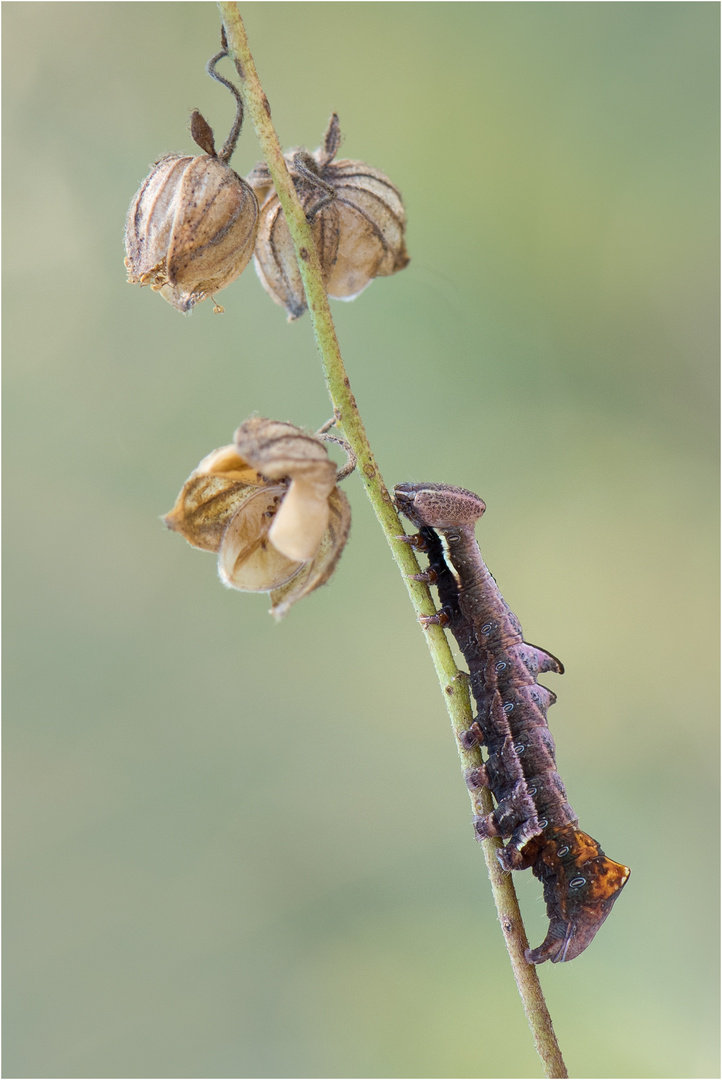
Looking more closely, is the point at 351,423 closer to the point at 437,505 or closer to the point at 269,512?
the point at 269,512

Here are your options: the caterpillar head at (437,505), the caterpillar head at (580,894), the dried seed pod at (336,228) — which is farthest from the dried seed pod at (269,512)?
the caterpillar head at (580,894)

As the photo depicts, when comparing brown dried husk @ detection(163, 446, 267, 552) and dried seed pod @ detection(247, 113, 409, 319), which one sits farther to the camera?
dried seed pod @ detection(247, 113, 409, 319)

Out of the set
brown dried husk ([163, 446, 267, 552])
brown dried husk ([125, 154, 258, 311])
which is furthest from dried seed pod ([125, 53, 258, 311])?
brown dried husk ([163, 446, 267, 552])

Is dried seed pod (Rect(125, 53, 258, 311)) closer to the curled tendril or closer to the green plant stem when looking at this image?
the curled tendril

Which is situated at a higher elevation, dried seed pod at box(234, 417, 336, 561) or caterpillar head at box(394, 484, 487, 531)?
caterpillar head at box(394, 484, 487, 531)

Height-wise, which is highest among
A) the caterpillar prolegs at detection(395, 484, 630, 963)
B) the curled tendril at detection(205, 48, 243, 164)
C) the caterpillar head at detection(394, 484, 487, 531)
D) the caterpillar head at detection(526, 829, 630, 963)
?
the curled tendril at detection(205, 48, 243, 164)

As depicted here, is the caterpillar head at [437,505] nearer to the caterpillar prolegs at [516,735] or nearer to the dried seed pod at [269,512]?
the caterpillar prolegs at [516,735]

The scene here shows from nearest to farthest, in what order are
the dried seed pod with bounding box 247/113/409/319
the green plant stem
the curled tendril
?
the green plant stem, the curled tendril, the dried seed pod with bounding box 247/113/409/319

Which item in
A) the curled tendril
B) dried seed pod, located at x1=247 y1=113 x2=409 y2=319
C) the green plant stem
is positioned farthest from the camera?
dried seed pod, located at x1=247 y1=113 x2=409 y2=319
